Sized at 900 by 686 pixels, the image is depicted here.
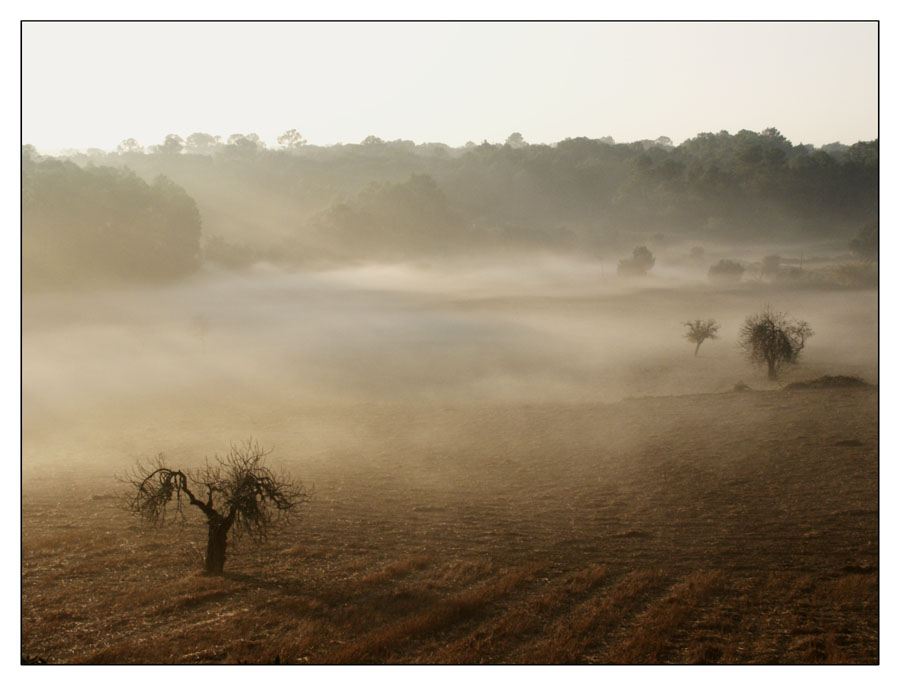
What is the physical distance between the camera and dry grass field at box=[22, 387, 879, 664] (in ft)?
40.4

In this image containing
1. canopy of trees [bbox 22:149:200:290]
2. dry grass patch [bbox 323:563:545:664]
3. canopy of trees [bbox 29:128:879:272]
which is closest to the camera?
dry grass patch [bbox 323:563:545:664]

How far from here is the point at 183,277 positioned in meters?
37.1

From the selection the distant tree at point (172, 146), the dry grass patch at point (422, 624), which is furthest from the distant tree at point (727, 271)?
the dry grass patch at point (422, 624)

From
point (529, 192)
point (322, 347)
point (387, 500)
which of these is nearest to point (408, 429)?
point (387, 500)

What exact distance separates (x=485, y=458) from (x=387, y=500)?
5.33 m

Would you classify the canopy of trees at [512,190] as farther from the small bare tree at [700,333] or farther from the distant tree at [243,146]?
the small bare tree at [700,333]

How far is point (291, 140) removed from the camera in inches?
1483

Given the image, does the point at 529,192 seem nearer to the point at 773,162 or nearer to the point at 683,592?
the point at 773,162

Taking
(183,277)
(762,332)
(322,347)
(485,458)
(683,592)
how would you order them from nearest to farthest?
(683,592)
(485,458)
(762,332)
(183,277)
(322,347)

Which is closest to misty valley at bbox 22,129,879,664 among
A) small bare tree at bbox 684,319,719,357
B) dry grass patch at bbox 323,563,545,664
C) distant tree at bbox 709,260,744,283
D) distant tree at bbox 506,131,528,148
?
dry grass patch at bbox 323,563,545,664

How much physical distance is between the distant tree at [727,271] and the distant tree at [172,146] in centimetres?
3611

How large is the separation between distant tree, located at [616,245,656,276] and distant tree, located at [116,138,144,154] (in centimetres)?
3259

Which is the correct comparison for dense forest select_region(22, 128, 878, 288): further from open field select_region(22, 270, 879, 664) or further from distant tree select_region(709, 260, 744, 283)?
open field select_region(22, 270, 879, 664)

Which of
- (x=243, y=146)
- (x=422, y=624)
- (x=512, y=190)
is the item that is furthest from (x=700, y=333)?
(x=422, y=624)
